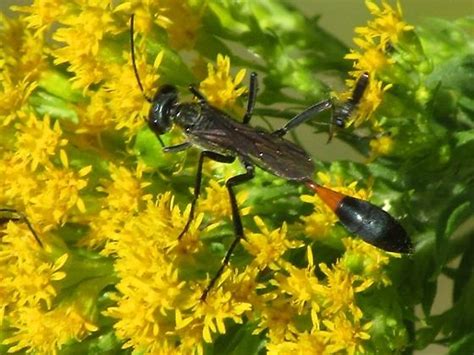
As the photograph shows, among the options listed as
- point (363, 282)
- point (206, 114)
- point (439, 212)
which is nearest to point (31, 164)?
point (206, 114)

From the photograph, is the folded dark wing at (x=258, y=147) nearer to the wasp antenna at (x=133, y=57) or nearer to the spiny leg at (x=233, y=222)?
the spiny leg at (x=233, y=222)

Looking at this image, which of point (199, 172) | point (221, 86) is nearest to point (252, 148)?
point (199, 172)

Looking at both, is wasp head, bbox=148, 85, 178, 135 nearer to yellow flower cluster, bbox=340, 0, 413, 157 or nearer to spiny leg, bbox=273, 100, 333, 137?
spiny leg, bbox=273, 100, 333, 137

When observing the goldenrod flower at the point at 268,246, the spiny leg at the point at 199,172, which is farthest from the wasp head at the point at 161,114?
the goldenrod flower at the point at 268,246

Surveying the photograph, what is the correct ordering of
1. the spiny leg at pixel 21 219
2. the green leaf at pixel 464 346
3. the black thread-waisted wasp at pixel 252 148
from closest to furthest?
1. the black thread-waisted wasp at pixel 252 148
2. the green leaf at pixel 464 346
3. the spiny leg at pixel 21 219

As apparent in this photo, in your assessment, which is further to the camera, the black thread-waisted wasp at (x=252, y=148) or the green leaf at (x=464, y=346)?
the green leaf at (x=464, y=346)

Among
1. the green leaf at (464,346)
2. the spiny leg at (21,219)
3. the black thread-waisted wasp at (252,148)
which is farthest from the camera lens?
the spiny leg at (21,219)

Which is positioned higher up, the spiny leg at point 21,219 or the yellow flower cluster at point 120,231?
the yellow flower cluster at point 120,231

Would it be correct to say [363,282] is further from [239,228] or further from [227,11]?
[227,11]

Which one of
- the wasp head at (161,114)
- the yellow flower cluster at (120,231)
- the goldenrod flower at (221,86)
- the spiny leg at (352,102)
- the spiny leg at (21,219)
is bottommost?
the spiny leg at (21,219)
